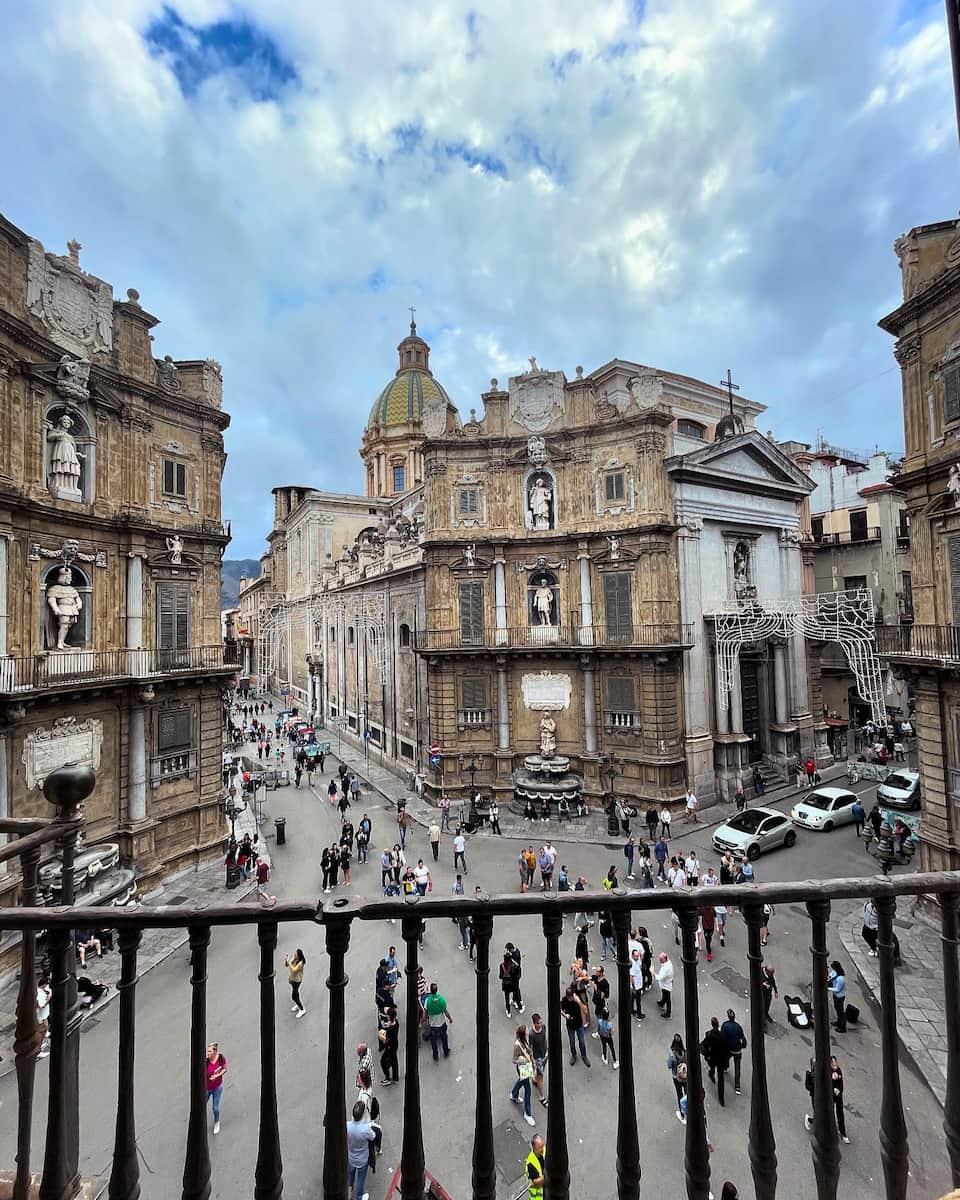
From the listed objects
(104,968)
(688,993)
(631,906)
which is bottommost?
(104,968)

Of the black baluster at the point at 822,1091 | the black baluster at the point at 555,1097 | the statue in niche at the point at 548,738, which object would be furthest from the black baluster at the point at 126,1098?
the statue in niche at the point at 548,738

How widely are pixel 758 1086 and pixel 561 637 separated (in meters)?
21.4

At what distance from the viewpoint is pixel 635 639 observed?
888 inches

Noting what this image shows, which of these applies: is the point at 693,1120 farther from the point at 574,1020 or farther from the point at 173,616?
the point at 173,616

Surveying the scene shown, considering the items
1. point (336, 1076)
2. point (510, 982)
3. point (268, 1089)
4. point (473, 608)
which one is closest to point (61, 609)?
point (510, 982)

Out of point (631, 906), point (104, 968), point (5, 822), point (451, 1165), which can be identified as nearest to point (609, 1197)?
point (451, 1165)

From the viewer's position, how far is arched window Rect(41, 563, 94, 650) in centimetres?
1447

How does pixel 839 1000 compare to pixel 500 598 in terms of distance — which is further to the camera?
pixel 500 598

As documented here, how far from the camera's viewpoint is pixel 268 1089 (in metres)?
2.66

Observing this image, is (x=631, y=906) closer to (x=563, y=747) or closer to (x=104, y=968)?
(x=104, y=968)

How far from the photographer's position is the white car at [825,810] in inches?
773

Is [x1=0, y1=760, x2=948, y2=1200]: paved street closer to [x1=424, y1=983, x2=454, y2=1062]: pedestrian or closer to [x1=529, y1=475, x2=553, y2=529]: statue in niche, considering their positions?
[x1=424, y1=983, x2=454, y2=1062]: pedestrian

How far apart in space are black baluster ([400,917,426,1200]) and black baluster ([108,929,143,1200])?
110 cm

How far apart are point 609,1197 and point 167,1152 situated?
19.4 ft
